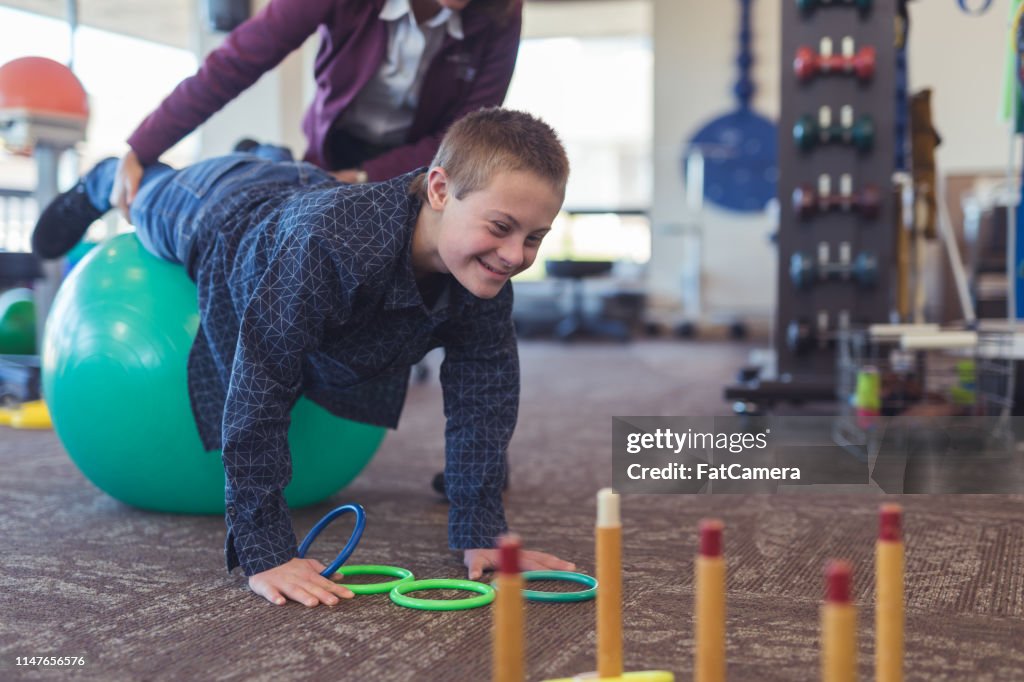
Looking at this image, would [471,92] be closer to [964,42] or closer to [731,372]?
[731,372]

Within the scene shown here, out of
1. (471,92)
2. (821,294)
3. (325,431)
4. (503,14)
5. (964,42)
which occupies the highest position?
(964,42)

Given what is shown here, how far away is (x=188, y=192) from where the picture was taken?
1.72 m

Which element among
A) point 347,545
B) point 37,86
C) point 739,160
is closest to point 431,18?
point 347,545

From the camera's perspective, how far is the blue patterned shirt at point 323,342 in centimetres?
136

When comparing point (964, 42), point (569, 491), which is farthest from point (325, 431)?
point (964, 42)

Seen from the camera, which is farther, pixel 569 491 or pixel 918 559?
pixel 569 491

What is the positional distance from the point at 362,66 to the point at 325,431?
2.28ft

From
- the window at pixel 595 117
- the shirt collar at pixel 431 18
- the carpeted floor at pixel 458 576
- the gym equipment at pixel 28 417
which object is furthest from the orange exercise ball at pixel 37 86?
the window at pixel 595 117

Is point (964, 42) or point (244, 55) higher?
point (964, 42)

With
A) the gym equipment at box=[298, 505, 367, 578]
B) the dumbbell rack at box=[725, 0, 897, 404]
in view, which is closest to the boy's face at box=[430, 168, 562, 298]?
the gym equipment at box=[298, 505, 367, 578]

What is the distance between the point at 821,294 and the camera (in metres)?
2.90

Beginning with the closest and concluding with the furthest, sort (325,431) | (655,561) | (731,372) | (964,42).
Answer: (655,561), (325,431), (731,372), (964,42)

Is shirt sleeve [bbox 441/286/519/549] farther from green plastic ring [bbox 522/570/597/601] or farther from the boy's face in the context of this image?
the boy's face

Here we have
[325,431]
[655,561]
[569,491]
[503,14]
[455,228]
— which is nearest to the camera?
[455,228]
